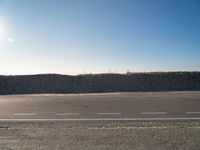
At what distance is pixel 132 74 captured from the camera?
4300 centimetres

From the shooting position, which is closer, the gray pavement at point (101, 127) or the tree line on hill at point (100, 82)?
the gray pavement at point (101, 127)

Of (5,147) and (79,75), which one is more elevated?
(79,75)

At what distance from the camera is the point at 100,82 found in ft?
137

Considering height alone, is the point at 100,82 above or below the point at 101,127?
above

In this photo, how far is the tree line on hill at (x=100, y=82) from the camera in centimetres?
4041

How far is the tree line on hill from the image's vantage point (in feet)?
133

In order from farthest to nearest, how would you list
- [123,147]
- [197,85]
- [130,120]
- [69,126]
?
[197,85] → [130,120] → [69,126] → [123,147]

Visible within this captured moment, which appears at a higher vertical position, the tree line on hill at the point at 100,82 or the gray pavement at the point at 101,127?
the tree line on hill at the point at 100,82

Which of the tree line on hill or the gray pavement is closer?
the gray pavement

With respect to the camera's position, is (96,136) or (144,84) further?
(144,84)

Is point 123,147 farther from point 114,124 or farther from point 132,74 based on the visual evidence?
point 132,74

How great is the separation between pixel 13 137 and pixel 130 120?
16.3 feet

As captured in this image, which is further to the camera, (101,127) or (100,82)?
(100,82)

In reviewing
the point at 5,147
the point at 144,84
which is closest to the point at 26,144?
the point at 5,147
